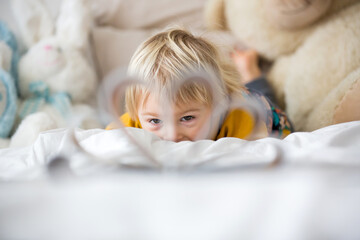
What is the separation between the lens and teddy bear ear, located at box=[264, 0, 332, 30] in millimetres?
809

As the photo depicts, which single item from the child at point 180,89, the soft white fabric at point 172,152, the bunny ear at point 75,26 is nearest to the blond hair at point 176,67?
the child at point 180,89

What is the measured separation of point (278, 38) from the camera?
37.0 inches

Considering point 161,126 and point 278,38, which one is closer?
point 161,126

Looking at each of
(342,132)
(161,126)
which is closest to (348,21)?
(342,132)

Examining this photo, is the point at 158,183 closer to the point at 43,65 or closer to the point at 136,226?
the point at 136,226

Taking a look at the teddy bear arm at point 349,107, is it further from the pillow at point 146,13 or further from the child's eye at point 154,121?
the pillow at point 146,13

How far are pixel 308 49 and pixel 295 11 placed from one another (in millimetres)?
115

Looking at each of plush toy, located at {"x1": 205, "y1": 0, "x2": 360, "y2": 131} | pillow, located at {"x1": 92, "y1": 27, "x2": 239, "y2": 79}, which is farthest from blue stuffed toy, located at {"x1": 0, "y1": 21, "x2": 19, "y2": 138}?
plush toy, located at {"x1": 205, "y1": 0, "x2": 360, "y2": 131}

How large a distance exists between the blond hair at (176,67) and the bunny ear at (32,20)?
17.7 inches

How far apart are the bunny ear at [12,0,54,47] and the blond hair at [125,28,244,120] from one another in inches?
17.7

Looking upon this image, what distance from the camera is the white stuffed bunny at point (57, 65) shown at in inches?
32.9

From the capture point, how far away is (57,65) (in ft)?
2.79

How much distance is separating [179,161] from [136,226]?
0.10 m

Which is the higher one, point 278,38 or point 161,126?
point 278,38
